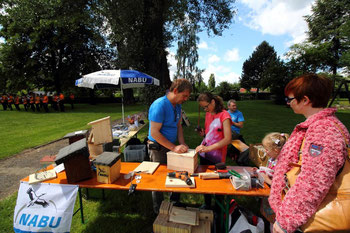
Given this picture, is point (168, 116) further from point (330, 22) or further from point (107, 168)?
point (330, 22)

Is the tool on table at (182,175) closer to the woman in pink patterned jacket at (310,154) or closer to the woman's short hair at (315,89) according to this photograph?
the woman in pink patterned jacket at (310,154)

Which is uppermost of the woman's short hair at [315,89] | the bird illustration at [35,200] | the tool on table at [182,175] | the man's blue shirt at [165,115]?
the woman's short hair at [315,89]

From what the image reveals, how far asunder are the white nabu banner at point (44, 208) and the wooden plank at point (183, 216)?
3.95 feet

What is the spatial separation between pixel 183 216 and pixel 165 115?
1.30 m

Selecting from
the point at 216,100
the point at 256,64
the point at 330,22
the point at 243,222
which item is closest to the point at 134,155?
the point at 216,100

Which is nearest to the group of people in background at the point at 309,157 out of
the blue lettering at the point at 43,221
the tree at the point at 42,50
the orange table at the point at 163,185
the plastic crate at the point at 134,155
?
the orange table at the point at 163,185

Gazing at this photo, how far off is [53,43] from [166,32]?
1535cm

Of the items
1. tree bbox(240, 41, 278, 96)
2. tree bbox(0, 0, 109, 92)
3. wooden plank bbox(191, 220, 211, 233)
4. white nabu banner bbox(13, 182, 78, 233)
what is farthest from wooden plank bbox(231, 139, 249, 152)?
tree bbox(240, 41, 278, 96)

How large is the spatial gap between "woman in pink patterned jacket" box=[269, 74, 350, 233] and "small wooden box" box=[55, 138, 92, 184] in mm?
2037

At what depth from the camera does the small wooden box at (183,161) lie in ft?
7.44

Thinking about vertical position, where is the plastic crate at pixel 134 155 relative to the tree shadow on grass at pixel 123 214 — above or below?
above

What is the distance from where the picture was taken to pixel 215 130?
2512mm

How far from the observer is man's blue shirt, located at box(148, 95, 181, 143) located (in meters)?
2.30

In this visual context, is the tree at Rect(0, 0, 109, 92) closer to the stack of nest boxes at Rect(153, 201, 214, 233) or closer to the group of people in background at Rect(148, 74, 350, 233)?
the stack of nest boxes at Rect(153, 201, 214, 233)
